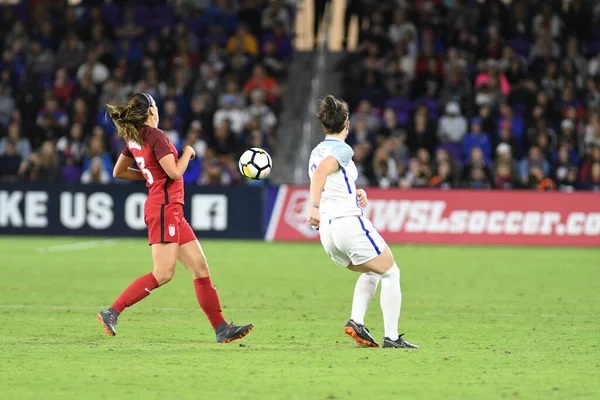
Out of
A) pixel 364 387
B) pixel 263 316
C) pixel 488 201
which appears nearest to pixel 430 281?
pixel 263 316

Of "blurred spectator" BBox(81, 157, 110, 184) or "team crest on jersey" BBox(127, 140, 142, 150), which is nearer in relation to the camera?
"team crest on jersey" BBox(127, 140, 142, 150)

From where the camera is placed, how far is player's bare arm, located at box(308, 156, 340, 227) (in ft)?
26.5

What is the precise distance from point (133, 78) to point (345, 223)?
18.2m

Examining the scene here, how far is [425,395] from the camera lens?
6.45 meters

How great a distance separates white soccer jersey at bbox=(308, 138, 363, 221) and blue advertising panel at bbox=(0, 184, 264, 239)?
1317 centimetres

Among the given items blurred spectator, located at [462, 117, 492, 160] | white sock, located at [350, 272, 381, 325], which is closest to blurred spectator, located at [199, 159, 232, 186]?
blurred spectator, located at [462, 117, 492, 160]

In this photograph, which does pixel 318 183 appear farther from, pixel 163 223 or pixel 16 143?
pixel 16 143

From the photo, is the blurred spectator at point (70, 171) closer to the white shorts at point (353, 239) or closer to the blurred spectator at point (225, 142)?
the blurred spectator at point (225, 142)

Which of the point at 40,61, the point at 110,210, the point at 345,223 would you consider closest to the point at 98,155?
the point at 110,210

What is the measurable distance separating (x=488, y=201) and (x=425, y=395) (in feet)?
48.9

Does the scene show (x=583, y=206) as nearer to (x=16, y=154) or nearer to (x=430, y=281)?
(x=430, y=281)

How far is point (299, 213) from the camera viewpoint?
21.4 metres

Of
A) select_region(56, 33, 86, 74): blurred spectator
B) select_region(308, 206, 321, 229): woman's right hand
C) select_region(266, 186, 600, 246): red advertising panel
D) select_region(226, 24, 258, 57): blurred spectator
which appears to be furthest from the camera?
select_region(56, 33, 86, 74): blurred spectator

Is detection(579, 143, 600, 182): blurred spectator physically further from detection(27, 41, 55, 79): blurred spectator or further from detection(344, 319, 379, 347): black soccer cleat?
detection(344, 319, 379, 347): black soccer cleat
